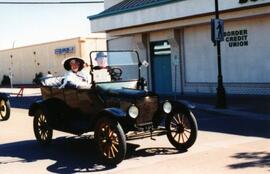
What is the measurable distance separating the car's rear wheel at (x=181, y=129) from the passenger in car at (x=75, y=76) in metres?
1.89

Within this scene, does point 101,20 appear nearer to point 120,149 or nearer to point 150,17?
point 150,17

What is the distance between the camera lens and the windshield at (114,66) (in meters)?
9.45

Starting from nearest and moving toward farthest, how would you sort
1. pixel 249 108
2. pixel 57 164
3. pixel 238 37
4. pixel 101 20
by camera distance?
pixel 57 164 < pixel 249 108 < pixel 238 37 < pixel 101 20

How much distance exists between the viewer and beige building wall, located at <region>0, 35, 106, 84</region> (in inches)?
1731

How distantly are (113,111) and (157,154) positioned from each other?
1.36m

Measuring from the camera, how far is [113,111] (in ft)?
26.9

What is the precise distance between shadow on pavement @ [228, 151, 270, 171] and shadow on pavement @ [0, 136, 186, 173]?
4.37 ft

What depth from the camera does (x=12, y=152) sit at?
32.5ft

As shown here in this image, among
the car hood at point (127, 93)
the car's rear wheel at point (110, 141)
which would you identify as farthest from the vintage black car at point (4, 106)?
the car's rear wheel at point (110, 141)

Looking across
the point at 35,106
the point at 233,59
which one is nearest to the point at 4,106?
the point at 35,106

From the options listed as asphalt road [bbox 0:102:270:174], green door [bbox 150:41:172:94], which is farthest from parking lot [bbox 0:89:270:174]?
green door [bbox 150:41:172:94]

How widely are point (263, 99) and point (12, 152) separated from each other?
11.8 metres

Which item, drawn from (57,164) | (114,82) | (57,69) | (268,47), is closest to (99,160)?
(57,164)

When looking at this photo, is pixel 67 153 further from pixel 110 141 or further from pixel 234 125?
pixel 234 125
